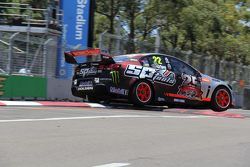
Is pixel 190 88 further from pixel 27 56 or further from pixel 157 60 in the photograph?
pixel 27 56

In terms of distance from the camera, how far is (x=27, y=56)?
17359 millimetres

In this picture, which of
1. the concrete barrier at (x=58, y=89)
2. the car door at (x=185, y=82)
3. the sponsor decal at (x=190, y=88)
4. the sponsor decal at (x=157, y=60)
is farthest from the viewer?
the concrete barrier at (x=58, y=89)

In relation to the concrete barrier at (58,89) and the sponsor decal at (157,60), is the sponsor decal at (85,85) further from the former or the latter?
the concrete barrier at (58,89)

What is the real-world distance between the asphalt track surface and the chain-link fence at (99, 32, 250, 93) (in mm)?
7360

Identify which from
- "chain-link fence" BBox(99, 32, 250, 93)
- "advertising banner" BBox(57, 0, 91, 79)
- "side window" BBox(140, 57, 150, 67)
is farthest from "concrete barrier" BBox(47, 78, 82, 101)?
"side window" BBox(140, 57, 150, 67)

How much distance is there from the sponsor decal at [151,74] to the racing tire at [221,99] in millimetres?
1630

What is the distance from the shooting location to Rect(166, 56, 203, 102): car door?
15781mm

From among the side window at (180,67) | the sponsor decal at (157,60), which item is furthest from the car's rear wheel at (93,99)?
the side window at (180,67)

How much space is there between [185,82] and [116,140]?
7100 millimetres

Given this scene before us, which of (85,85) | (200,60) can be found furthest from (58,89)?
(200,60)

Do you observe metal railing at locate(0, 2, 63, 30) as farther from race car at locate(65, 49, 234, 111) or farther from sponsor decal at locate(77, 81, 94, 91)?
sponsor decal at locate(77, 81, 94, 91)

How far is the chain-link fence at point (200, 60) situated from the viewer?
20531mm

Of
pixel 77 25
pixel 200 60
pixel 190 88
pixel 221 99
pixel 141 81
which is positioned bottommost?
pixel 221 99

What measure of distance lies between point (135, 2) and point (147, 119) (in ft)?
66.3
